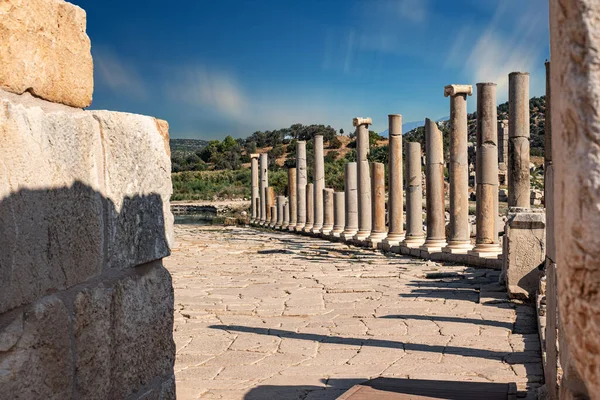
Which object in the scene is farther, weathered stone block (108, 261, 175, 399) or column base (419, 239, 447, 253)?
column base (419, 239, 447, 253)

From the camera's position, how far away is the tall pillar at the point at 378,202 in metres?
19.0

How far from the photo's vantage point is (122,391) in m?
3.07

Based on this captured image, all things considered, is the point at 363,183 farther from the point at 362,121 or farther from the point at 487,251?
the point at 487,251

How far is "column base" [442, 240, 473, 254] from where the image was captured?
13.8m

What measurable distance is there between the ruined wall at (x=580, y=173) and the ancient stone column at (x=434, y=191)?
13.6 metres

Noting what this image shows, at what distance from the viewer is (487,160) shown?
13398mm

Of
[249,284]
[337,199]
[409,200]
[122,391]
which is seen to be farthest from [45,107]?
[337,199]

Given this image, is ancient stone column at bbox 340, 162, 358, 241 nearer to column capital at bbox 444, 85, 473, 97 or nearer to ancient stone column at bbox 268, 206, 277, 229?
column capital at bbox 444, 85, 473, 97

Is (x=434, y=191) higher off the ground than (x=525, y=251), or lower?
higher

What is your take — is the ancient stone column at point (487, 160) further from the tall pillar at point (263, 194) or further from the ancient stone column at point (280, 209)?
the tall pillar at point (263, 194)

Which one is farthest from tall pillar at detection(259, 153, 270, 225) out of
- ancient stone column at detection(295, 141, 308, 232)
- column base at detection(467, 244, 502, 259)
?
column base at detection(467, 244, 502, 259)

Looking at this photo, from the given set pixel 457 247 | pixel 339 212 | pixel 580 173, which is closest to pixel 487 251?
pixel 457 247

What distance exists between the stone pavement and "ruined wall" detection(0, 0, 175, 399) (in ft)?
6.19

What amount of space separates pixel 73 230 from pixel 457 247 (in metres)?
11.9
